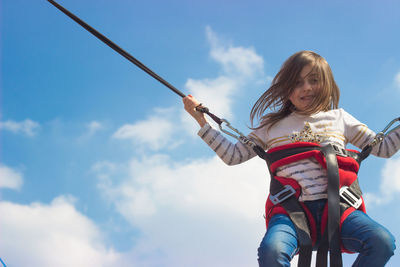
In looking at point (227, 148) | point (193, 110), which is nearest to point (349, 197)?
point (227, 148)

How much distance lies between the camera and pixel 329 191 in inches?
130

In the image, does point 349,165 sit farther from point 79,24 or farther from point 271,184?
point 79,24

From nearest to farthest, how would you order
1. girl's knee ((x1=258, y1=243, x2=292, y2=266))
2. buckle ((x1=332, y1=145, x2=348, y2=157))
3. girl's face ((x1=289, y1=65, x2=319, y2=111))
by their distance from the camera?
girl's knee ((x1=258, y1=243, x2=292, y2=266)), buckle ((x1=332, y1=145, x2=348, y2=157)), girl's face ((x1=289, y1=65, x2=319, y2=111))

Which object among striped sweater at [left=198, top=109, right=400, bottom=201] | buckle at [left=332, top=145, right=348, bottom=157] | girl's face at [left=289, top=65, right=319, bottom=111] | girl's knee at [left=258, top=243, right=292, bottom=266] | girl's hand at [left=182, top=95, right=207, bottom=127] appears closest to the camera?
girl's knee at [left=258, top=243, right=292, bottom=266]

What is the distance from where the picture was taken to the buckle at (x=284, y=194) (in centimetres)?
344

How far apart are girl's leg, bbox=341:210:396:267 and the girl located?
7 cm

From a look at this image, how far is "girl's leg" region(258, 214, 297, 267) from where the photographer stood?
2935 mm

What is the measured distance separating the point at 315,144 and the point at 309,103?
0.44 metres

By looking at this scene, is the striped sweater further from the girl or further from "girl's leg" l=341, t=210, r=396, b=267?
"girl's leg" l=341, t=210, r=396, b=267

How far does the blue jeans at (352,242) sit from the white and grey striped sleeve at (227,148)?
2.44ft

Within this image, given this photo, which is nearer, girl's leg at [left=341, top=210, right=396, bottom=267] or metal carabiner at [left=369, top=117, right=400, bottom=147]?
girl's leg at [left=341, top=210, right=396, bottom=267]

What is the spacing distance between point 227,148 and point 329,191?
0.96 m

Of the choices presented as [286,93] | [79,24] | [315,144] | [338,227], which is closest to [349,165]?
[315,144]

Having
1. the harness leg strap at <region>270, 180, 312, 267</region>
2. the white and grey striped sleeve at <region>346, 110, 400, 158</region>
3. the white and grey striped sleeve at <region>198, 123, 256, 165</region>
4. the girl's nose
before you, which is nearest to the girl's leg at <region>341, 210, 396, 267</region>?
the harness leg strap at <region>270, 180, 312, 267</region>
